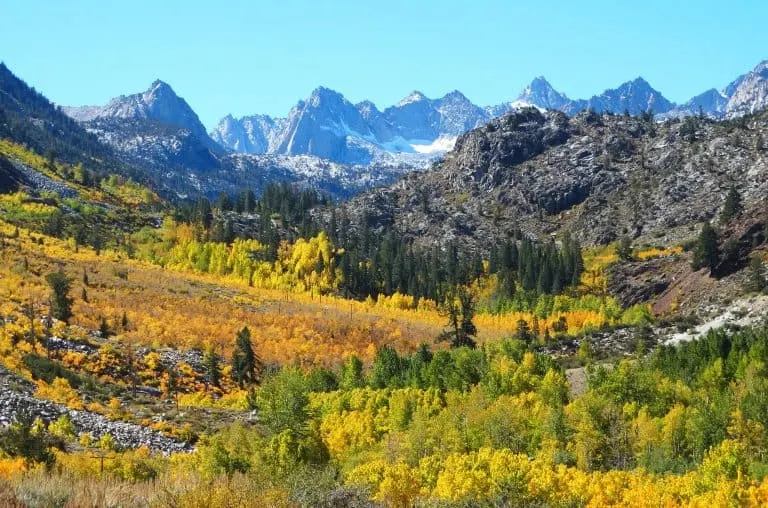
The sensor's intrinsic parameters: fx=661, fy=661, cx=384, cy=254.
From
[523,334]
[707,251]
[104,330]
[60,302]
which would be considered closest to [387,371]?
[523,334]

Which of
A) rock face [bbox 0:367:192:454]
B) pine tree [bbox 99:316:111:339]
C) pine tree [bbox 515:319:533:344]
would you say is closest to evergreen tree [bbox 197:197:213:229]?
pine tree [bbox 99:316:111:339]

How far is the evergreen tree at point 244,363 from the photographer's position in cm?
8644

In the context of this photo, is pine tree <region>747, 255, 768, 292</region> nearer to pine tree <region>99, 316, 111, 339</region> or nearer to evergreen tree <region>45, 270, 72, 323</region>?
pine tree <region>99, 316, 111, 339</region>

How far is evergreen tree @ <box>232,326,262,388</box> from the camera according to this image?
86438mm

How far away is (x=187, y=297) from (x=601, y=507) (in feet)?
341

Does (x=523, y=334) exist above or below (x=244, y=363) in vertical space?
above

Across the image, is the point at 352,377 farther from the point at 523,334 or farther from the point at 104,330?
the point at 523,334

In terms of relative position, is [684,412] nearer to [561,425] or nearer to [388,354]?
[561,425]

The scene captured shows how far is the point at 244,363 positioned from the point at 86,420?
39233 mm

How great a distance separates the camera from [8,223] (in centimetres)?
16238

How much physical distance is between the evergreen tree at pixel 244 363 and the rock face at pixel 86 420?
35328mm

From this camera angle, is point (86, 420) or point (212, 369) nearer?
point (86, 420)

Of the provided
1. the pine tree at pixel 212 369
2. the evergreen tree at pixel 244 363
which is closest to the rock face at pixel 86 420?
the pine tree at pixel 212 369

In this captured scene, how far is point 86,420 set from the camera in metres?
47.9
